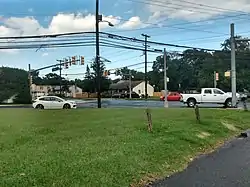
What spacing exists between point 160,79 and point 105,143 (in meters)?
111

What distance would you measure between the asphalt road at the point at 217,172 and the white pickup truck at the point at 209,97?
2403 centimetres

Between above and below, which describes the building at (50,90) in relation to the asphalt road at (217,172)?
above

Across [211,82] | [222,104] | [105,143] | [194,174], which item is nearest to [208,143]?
[105,143]

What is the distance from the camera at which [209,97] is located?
3662 centimetres

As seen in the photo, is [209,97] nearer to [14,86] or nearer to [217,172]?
[217,172]

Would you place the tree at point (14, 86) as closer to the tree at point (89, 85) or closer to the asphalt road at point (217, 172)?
the tree at point (89, 85)

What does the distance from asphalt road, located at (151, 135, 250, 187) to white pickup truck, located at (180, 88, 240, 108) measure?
24.0 meters

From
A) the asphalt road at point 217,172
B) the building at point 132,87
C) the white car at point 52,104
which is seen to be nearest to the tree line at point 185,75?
the building at point 132,87

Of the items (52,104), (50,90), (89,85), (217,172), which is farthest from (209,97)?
(50,90)

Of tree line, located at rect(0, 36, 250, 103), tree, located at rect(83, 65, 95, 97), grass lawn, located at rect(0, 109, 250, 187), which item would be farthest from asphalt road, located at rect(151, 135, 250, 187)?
tree, located at rect(83, 65, 95, 97)

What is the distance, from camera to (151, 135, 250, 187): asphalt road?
25.7 ft

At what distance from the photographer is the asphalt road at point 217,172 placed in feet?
25.7

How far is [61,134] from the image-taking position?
519 inches

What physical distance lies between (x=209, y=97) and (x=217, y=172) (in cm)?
2827
